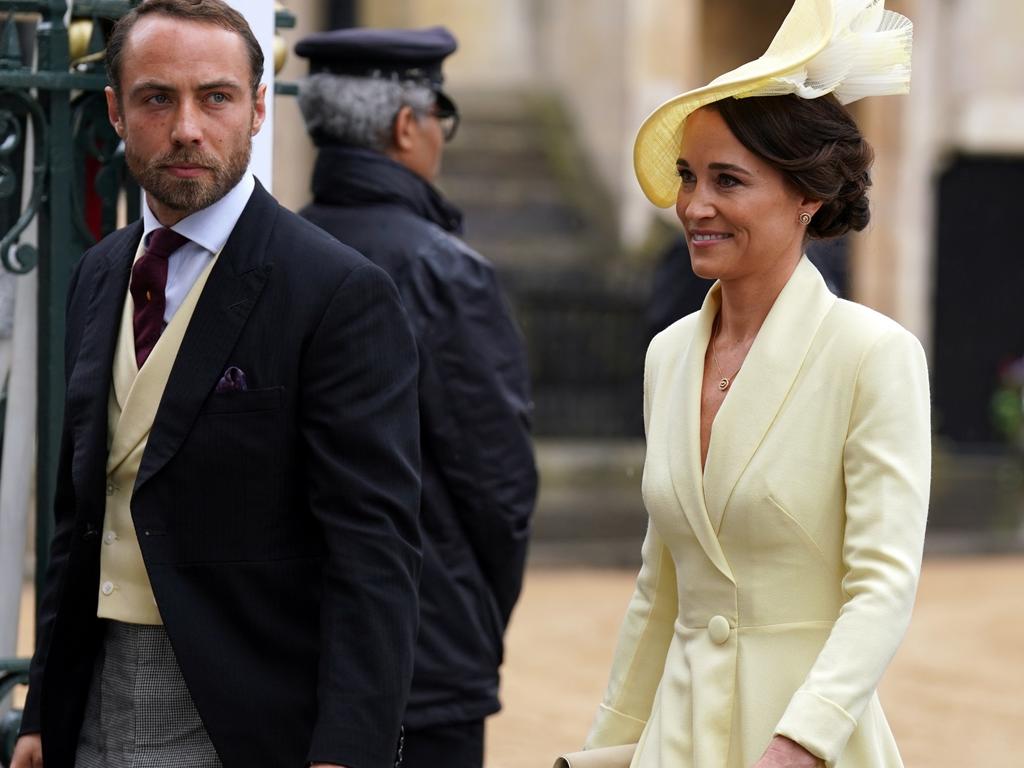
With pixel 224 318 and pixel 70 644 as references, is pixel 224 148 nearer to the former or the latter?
pixel 224 318

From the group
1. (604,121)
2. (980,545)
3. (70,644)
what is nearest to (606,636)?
(980,545)

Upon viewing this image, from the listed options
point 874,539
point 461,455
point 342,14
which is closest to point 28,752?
point 874,539

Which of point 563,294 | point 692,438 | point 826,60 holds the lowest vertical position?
point 563,294

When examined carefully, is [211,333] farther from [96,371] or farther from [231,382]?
Result: [96,371]

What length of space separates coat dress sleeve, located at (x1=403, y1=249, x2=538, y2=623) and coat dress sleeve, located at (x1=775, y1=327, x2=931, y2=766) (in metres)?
1.49

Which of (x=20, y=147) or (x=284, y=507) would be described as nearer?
(x=284, y=507)

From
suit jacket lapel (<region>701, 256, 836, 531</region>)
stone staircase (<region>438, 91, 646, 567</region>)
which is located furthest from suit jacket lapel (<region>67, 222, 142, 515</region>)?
stone staircase (<region>438, 91, 646, 567</region>)

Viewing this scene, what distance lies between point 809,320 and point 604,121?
14.8m

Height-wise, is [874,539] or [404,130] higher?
[404,130]

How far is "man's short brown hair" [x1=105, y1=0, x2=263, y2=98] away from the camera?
2.81 meters

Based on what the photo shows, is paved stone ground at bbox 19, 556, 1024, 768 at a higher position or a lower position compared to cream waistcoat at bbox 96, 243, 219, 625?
lower

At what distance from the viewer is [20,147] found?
13.1ft

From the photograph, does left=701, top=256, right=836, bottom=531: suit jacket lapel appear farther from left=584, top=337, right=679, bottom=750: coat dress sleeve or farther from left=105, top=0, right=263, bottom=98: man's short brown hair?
left=105, top=0, right=263, bottom=98: man's short brown hair

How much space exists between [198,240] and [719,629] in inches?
36.3
